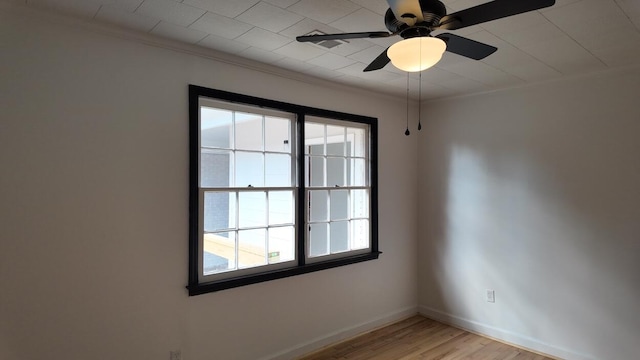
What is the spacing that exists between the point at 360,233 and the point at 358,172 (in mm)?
669

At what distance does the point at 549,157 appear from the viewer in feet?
11.0

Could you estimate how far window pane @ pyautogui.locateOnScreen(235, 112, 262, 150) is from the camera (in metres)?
3.06

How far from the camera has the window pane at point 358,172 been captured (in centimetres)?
395

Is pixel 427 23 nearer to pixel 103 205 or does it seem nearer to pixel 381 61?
pixel 381 61

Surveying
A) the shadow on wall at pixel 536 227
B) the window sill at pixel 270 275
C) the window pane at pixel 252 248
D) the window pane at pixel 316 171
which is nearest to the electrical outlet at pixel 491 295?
the shadow on wall at pixel 536 227

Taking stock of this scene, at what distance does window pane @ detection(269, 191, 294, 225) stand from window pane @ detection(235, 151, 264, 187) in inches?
7.0

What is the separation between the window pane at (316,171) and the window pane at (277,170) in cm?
40

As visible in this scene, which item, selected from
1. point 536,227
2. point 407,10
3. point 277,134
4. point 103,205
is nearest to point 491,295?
point 536,227

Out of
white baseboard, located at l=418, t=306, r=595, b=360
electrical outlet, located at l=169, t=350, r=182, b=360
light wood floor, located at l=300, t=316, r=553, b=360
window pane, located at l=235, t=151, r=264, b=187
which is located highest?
window pane, located at l=235, t=151, r=264, b=187

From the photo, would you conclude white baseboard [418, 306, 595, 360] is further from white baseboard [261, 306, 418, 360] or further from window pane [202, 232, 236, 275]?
window pane [202, 232, 236, 275]

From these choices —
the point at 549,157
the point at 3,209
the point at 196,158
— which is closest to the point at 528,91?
the point at 549,157

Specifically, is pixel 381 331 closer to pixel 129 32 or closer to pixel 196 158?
pixel 196 158

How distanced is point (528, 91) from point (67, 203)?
3894mm

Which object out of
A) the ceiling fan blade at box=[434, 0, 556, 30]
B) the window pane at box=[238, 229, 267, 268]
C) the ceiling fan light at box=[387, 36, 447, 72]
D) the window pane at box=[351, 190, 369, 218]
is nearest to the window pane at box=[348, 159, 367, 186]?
the window pane at box=[351, 190, 369, 218]
